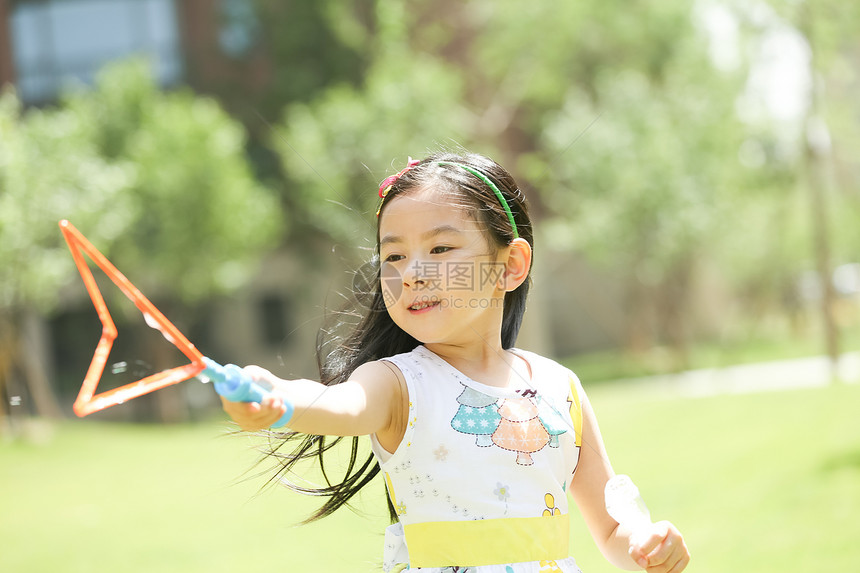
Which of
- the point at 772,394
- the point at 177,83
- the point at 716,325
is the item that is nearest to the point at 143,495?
the point at 772,394

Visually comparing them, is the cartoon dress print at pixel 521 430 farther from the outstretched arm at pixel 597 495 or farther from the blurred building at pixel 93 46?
the blurred building at pixel 93 46

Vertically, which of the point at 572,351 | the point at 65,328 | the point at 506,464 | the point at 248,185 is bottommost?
the point at 572,351

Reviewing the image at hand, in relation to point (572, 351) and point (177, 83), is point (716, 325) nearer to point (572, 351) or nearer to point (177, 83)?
point (572, 351)

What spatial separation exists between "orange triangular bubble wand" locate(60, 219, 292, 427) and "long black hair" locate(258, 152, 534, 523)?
557 mm

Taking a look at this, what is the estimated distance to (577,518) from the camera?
6.32m

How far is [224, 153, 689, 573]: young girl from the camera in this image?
5.66ft

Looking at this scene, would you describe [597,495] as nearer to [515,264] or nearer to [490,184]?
[515,264]

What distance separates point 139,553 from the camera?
20.0ft

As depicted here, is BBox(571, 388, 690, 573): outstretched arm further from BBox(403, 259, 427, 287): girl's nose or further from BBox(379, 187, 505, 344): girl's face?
BBox(403, 259, 427, 287): girl's nose

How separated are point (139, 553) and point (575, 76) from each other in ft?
62.4

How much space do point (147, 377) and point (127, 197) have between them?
16034mm

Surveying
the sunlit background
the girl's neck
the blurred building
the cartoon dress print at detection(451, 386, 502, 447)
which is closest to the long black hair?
the girl's neck

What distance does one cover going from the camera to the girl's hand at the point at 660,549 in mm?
1737

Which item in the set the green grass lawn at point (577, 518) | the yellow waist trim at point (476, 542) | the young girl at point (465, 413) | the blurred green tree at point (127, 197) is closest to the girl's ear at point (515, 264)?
the young girl at point (465, 413)
